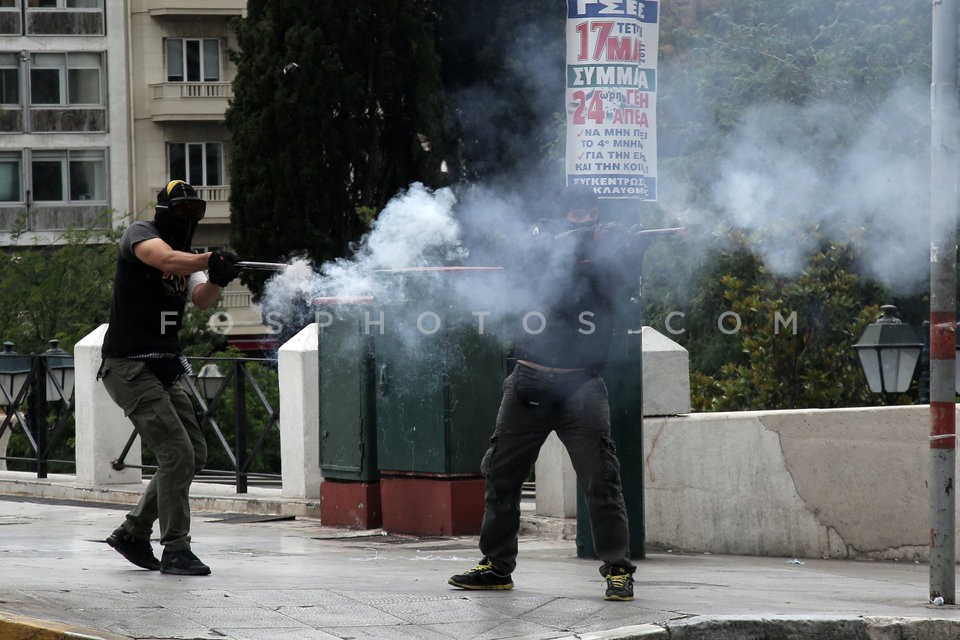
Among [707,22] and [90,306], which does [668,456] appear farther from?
[90,306]

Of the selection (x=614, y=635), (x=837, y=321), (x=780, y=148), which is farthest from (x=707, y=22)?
(x=614, y=635)

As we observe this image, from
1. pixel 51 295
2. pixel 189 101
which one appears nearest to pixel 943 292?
pixel 51 295

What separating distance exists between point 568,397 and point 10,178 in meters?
35.1

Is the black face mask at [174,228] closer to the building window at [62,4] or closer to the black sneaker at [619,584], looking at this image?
the black sneaker at [619,584]

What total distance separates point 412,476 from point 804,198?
3417 millimetres

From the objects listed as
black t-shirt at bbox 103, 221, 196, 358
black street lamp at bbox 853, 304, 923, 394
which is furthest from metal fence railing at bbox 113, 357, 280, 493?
black street lamp at bbox 853, 304, 923, 394

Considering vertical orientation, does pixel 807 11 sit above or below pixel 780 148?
above

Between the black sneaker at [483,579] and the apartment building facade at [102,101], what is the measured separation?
32.4 m

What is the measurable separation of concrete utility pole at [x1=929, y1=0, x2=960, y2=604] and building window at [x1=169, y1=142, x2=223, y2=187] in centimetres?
3470

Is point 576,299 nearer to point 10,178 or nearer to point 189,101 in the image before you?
point 189,101

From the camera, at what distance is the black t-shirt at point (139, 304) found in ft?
21.8

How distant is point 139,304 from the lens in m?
6.68

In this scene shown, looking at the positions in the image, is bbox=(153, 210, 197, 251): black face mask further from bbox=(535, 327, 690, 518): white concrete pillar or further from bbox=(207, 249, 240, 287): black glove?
bbox=(535, 327, 690, 518): white concrete pillar

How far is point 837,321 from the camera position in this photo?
551 inches
